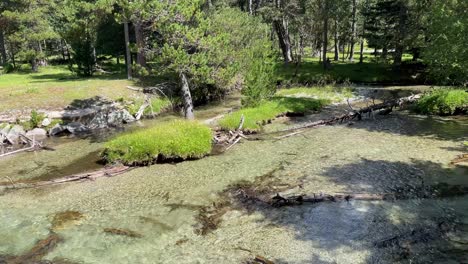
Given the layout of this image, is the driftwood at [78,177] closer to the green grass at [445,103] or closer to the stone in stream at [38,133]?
the stone in stream at [38,133]

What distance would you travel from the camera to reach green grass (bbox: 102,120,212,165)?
71.1 ft

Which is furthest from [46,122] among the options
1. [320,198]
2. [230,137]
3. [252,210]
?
[320,198]

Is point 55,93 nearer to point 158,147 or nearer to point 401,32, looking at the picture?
point 158,147

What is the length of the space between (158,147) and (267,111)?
11900mm

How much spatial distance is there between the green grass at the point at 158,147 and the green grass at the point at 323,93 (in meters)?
19.7

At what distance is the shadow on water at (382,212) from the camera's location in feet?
41.3

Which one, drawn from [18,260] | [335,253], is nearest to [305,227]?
[335,253]

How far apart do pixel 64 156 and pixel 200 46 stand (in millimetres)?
11931

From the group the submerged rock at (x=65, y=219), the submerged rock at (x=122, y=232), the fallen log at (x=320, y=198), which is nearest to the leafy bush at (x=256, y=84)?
the fallen log at (x=320, y=198)

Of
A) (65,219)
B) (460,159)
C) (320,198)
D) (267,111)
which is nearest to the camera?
(65,219)

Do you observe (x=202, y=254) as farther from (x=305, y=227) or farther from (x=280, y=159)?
(x=280, y=159)

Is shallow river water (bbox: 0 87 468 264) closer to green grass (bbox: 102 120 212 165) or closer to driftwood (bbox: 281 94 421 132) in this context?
green grass (bbox: 102 120 212 165)

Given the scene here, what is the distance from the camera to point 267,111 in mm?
31234

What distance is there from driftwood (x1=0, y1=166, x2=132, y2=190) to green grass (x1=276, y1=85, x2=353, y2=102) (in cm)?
2339
